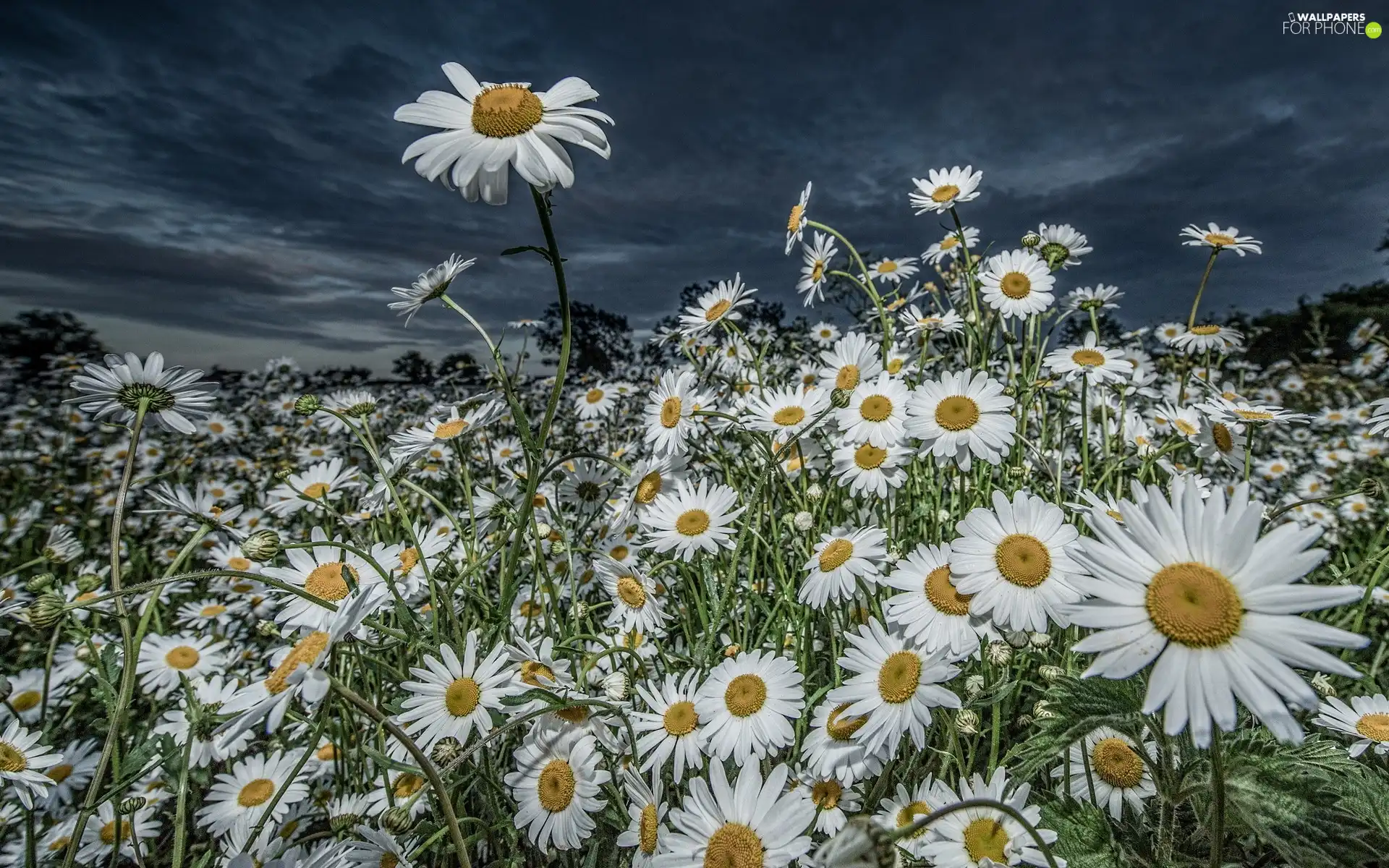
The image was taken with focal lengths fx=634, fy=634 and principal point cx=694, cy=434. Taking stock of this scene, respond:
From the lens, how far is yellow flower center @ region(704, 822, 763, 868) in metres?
1.02

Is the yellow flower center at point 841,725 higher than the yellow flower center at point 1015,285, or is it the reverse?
the yellow flower center at point 1015,285

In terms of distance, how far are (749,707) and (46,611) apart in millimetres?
1251

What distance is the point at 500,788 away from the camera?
1.42m

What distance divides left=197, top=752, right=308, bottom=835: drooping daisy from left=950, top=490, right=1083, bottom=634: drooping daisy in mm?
1721

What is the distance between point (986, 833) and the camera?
1029 mm

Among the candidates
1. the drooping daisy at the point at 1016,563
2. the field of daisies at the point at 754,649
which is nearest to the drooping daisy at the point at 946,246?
the field of daisies at the point at 754,649

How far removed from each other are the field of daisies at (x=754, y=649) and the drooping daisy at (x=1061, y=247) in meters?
0.02

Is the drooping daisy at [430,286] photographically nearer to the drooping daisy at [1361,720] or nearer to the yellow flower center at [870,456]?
the yellow flower center at [870,456]

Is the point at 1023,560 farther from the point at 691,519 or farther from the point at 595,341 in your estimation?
the point at 595,341

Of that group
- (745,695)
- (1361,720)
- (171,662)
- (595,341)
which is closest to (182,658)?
(171,662)

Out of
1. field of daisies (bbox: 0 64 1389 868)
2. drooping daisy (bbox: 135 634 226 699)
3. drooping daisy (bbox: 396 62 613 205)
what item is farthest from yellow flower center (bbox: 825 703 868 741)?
drooping daisy (bbox: 135 634 226 699)

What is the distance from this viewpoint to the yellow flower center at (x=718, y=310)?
88.7 inches

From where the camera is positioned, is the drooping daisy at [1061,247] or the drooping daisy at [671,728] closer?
the drooping daisy at [671,728]

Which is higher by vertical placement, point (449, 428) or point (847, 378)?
point (847, 378)
